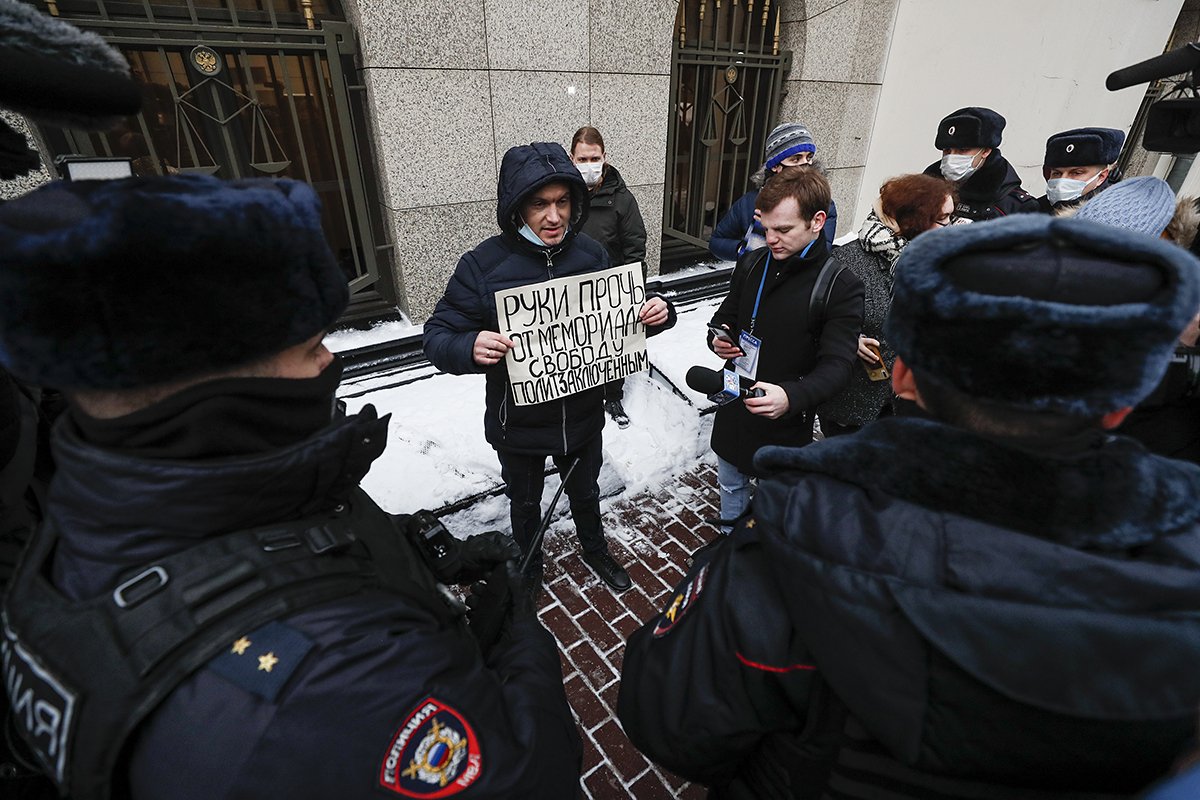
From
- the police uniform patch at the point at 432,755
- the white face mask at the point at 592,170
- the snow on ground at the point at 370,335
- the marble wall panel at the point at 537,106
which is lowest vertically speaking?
the snow on ground at the point at 370,335

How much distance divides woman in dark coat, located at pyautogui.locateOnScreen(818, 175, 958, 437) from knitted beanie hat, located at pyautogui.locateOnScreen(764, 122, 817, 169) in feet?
4.03

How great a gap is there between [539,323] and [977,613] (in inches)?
80.2

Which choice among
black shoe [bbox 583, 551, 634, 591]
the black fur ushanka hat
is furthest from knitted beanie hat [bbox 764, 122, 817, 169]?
black shoe [bbox 583, 551, 634, 591]

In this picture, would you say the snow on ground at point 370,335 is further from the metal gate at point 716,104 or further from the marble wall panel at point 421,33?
the metal gate at point 716,104

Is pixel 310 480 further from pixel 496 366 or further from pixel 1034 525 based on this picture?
pixel 496 366

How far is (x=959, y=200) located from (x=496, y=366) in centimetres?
397

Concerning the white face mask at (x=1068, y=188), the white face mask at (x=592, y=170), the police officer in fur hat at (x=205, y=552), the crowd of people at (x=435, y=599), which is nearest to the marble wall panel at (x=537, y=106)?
the white face mask at (x=592, y=170)

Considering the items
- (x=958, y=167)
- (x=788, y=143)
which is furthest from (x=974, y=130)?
(x=788, y=143)

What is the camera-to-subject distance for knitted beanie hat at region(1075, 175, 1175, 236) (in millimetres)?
2260

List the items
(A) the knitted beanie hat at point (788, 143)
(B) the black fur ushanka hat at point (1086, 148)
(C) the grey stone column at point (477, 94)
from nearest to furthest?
(B) the black fur ushanka hat at point (1086, 148) → (A) the knitted beanie hat at point (788, 143) → (C) the grey stone column at point (477, 94)

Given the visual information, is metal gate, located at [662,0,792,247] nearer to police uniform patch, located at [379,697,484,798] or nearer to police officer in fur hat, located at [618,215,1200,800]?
police officer in fur hat, located at [618,215,1200,800]

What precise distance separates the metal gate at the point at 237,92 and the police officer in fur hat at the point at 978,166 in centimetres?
456

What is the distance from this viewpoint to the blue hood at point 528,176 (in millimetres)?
2336

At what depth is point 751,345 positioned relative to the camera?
2.71 metres
